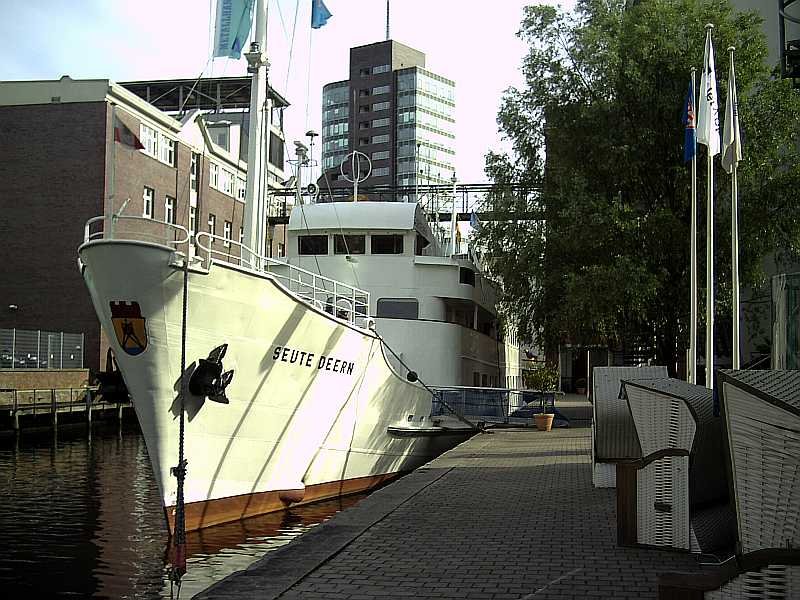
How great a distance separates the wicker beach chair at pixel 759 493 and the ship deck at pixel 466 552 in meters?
2.31

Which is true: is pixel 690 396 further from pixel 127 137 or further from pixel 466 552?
pixel 127 137

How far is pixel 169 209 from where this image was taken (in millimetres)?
44906

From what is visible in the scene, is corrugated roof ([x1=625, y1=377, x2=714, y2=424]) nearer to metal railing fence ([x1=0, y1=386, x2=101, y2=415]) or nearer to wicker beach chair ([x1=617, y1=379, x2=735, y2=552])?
wicker beach chair ([x1=617, y1=379, x2=735, y2=552])

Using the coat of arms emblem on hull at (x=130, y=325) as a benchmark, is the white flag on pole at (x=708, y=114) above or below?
above

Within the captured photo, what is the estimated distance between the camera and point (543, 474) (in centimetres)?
1466

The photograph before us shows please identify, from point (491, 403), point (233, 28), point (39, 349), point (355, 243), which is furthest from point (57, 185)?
point (233, 28)

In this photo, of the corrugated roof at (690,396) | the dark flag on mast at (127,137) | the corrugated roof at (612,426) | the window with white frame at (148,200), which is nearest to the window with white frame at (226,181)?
the window with white frame at (148,200)

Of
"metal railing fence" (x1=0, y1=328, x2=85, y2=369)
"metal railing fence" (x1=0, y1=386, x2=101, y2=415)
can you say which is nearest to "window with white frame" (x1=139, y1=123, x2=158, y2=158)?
"metal railing fence" (x1=0, y1=328, x2=85, y2=369)

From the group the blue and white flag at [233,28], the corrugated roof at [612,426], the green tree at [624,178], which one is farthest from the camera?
the green tree at [624,178]

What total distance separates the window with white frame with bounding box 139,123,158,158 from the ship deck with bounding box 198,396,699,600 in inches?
1279

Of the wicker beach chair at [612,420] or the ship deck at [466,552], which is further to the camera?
the wicker beach chair at [612,420]

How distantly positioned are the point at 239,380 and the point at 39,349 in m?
24.8

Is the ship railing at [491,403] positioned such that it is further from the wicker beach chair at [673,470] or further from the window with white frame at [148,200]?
the window with white frame at [148,200]

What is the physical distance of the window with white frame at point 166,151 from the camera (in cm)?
4416
